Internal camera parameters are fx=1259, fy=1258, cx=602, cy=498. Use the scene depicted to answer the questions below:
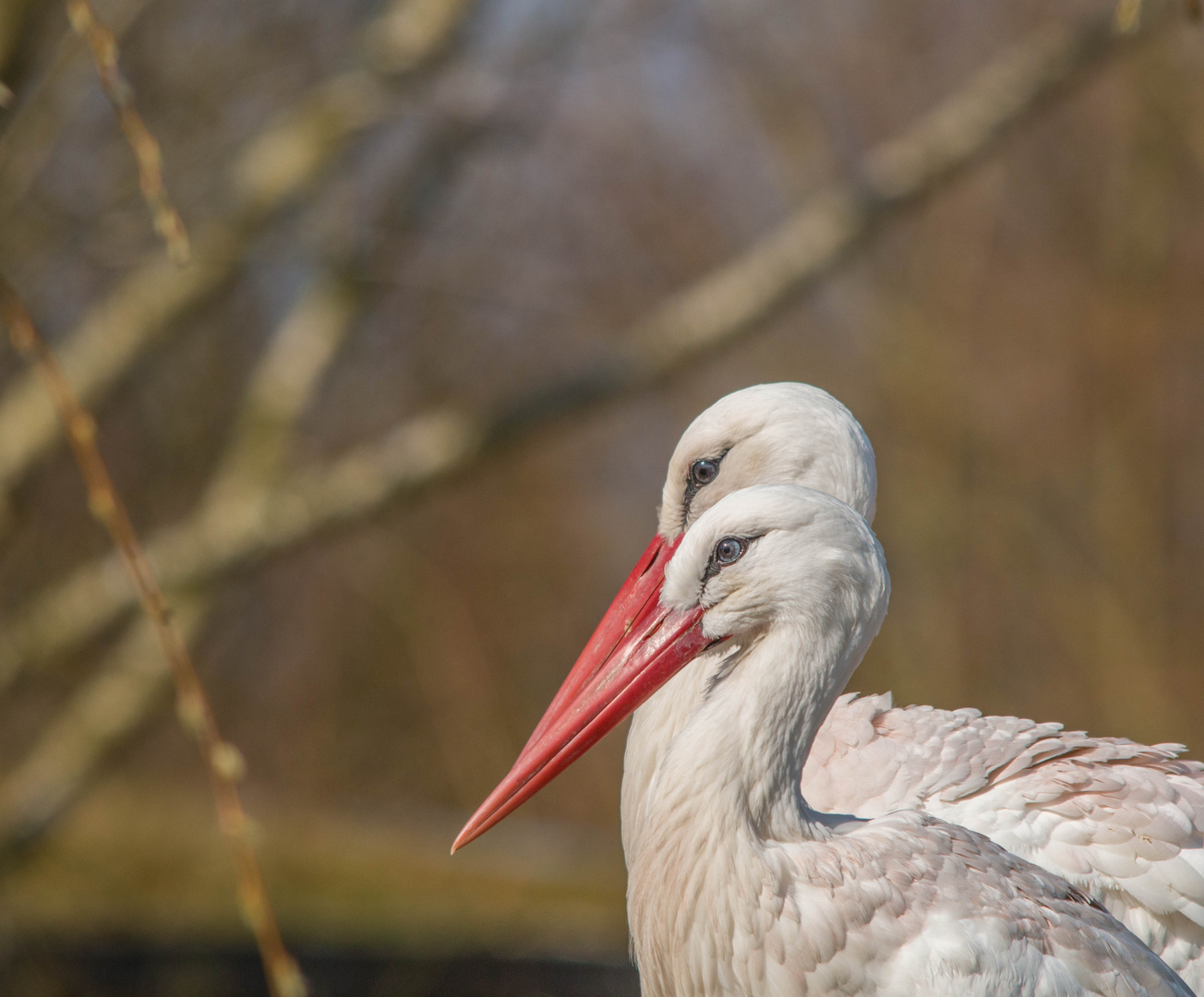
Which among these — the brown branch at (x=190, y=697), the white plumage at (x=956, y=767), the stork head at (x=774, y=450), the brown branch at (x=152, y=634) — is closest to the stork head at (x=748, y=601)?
the white plumage at (x=956, y=767)

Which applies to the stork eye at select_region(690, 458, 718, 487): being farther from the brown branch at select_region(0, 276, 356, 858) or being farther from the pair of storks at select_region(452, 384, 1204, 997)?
the brown branch at select_region(0, 276, 356, 858)

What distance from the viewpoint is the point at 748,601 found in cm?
163

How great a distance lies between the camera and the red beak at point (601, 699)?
1724mm

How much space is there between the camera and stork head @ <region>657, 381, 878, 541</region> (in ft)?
6.90

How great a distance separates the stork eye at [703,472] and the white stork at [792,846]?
0.50 metres

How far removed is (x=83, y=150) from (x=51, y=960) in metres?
3.00

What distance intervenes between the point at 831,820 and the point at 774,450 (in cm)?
68

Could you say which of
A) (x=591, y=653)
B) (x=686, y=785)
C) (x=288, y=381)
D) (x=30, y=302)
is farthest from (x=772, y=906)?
(x=30, y=302)

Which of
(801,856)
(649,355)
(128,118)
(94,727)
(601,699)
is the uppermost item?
(649,355)

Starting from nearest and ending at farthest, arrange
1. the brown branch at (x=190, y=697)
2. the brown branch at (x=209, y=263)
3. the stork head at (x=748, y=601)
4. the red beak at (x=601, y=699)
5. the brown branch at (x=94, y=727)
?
the brown branch at (x=190, y=697)
the stork head at (x=748, y=601)
the red beak at (x=601, y=699)
the brown branch at (x=209, y=263)
the brown branch at (x=94, y=727)

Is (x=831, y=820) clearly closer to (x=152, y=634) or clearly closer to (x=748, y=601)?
(x=748, y=601)

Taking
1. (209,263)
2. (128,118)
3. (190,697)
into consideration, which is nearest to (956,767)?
(190,697)

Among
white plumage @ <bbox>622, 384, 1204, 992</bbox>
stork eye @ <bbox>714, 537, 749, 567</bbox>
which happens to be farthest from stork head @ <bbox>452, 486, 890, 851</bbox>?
white plumage @ <bbox>622, 384, 1204, 992</bbox>

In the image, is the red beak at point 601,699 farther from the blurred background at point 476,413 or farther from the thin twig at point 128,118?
the blurred background at point 476,413
